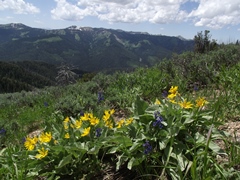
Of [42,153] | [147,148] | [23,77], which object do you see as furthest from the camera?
[23,77]

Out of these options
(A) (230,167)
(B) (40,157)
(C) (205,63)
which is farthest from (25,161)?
(C) (205,63)

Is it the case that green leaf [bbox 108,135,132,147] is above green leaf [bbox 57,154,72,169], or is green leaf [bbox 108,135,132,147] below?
above

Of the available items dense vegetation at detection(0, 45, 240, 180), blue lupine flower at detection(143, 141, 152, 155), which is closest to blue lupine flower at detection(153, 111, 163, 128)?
dense vegetation at detection(0, 45, 240, 180)

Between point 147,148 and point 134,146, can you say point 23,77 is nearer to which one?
point 134,146

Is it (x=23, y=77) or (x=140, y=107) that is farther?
(x=23, y=77)

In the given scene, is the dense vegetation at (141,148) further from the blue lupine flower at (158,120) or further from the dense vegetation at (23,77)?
the dense vegetation at (23,77)

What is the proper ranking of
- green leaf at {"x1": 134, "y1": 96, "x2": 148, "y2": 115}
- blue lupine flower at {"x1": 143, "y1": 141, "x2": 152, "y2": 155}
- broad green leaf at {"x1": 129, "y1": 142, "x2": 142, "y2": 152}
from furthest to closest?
green leaf at {"x1": 134, "y1": 96, "x2": 148, "y2": 115}, broad green leaf at {"x1": 129, "y1": 142, "x2": 142, "y2": 152}, blue lupine flower at {"x1": 143, "y1": 141, "x2": 152, "y2": 155}

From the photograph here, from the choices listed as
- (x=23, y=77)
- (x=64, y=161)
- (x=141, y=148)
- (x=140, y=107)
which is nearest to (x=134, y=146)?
(x=141, y=148)

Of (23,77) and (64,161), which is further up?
(64,161)

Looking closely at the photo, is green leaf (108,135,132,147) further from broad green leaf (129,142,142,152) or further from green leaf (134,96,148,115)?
green leaf (134,96,148,115)

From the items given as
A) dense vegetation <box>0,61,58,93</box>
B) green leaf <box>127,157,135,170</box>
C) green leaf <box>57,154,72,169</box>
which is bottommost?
dense vegetation <box>0,61,58,93</box>

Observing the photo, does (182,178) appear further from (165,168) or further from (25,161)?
(25,161)

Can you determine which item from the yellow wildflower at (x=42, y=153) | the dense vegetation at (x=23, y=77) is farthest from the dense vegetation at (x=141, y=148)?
the dense vegetation at (x=23, y=77)

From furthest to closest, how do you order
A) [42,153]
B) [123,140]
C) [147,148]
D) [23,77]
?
[23,77]
[42,153]
[123,140]
[147,148]
